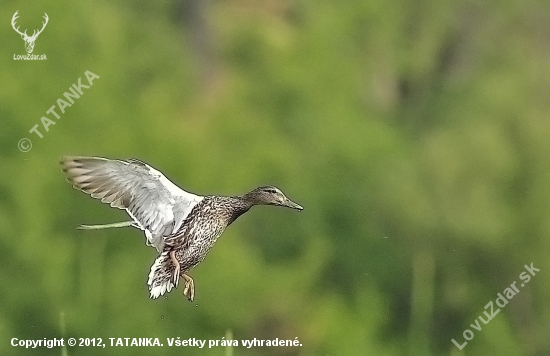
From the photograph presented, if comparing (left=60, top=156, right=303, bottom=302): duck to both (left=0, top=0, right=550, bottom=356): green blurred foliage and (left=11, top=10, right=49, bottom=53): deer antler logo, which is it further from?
(left=11, top=10, right=49, bottom=53): deer antler logo

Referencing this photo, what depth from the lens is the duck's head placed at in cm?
107

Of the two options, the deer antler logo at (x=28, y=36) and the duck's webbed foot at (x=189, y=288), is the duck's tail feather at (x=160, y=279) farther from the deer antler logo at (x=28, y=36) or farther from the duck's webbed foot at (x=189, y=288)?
the deer antler logo at (x=28, y=36)

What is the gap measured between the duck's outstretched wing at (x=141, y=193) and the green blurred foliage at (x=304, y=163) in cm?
4

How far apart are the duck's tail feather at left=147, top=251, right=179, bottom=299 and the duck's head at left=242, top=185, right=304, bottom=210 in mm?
149

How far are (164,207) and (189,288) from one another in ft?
0.43

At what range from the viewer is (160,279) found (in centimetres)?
107

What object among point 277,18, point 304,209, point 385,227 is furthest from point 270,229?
point 277,18

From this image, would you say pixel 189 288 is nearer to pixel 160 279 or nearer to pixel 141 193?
pixel 160 279

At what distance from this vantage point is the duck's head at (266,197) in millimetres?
1068

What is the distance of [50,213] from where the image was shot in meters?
1.07

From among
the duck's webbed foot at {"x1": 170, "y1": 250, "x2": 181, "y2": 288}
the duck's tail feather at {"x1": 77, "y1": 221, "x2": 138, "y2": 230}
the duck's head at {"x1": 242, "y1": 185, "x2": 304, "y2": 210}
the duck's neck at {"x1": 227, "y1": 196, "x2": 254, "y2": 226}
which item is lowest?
the duck's webbed foot at {"x1": 170, "y1": 250, "x2": 181, "y2": 288}

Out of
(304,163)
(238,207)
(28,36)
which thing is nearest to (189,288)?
(238,207)

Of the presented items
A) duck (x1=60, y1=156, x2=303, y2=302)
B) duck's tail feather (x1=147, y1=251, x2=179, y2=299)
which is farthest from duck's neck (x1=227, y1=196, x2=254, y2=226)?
duck's tail feather (x1=147, y1=251, x2=179, y2=299)

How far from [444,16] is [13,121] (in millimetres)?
658
